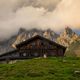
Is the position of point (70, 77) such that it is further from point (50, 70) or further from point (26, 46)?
point (26, 46)

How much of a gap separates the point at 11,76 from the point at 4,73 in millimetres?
2361

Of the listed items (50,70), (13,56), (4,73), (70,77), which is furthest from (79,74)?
(13,56)

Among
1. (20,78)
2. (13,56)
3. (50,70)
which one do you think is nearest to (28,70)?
(50,70)

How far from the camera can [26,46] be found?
9181 cm

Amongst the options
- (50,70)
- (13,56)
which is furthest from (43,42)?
(50,70)

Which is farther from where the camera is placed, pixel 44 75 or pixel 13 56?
pixel 13 56

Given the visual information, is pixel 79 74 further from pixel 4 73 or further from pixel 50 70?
pixel 4 73

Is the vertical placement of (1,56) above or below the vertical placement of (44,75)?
above

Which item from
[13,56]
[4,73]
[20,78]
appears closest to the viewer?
[20,78]

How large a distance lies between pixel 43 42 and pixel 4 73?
187 ft

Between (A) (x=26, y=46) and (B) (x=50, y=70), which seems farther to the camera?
(A) (x=26, y=46)

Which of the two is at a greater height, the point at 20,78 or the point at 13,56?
the point at 13,56

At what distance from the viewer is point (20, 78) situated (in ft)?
105

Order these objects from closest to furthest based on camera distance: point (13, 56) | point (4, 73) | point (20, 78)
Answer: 1. point (20, 78)
2. point (4, 73)
3. point (13, 56)
